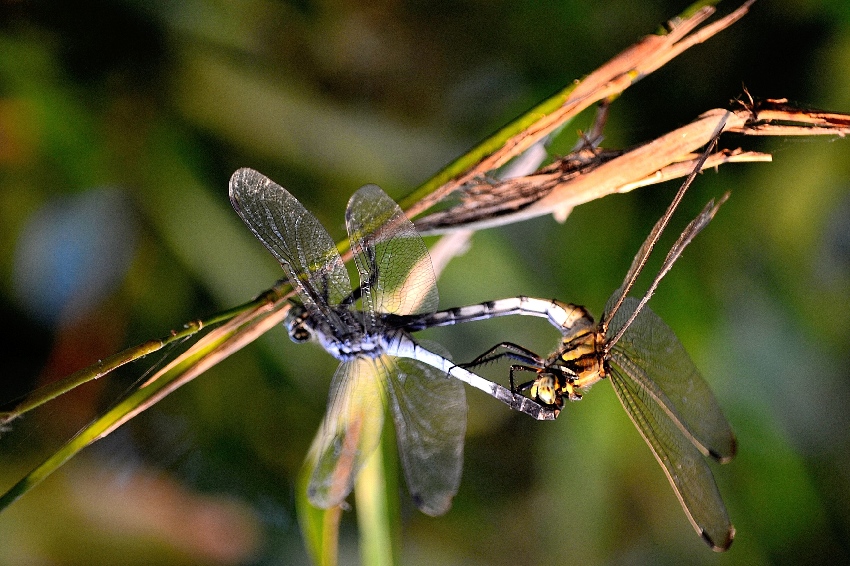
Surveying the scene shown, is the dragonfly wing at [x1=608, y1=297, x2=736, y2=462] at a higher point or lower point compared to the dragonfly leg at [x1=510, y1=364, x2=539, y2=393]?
lower

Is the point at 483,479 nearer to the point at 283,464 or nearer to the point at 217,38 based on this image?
the point at 283,464

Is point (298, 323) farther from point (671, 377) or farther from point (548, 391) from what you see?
point (671, 377)

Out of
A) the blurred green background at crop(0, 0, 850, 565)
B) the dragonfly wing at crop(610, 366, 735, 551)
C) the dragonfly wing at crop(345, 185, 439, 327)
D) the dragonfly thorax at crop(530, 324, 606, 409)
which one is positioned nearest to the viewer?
the dragonfly wing at crop(610, 366, 735, 551)

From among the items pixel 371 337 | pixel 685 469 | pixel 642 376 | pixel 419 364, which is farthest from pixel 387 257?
pixel 685 469

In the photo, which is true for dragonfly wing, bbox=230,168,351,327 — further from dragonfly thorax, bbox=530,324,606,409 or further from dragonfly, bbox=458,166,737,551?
dragonfly thorax, bbox=530,324,606,409

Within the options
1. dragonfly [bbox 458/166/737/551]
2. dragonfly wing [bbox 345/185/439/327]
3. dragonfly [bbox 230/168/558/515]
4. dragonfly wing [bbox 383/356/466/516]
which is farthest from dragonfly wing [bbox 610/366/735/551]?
dragonfly wing [bbox 345/185/439/327]

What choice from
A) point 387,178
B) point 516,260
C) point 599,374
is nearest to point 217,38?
point 387,178

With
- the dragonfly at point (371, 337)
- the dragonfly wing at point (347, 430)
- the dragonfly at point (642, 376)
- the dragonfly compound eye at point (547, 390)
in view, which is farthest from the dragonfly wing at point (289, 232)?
the dragonfly compound eye at point (547, 390)
